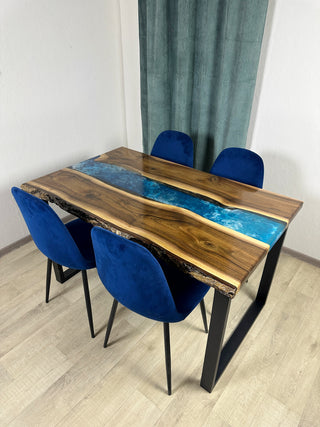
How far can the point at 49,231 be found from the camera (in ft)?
4.48

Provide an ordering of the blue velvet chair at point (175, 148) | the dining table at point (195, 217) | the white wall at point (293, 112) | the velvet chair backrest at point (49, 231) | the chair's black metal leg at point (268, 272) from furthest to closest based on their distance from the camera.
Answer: the blue velvet chair at point (175, 148) < the white wall at point (293, 112) < the chair's black metal leg at point (268, 272) < the velvet chair backrest at point (49, 231) < the dining table at point (195, 217)

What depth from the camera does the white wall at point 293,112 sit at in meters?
1.74

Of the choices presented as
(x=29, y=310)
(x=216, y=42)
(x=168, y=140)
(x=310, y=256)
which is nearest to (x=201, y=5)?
(x=216, y=42)

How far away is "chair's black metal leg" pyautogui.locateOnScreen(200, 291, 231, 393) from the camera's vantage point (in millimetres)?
1152

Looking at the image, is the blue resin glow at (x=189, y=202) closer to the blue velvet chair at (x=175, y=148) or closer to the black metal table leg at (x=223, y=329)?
the black metal table leg at (x=223, y=329)

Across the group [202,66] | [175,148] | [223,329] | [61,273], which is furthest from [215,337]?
[202,66]

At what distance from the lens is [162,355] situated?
1.58 m

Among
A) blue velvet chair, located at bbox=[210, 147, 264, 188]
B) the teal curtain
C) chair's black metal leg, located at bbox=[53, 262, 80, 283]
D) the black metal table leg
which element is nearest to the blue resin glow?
the black metal table leg

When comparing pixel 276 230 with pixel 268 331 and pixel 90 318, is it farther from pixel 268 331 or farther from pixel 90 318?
pixel 90 318

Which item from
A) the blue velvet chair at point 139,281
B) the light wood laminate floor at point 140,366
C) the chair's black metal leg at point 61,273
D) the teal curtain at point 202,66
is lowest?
the light wood laminate floor at point 140,366

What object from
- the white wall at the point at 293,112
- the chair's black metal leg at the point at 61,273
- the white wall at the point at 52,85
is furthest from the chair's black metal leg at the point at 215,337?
the white wall at the point at 52,85

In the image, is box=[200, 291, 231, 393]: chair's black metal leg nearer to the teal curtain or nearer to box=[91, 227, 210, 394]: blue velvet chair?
box=[91, 227, 210, 394]: blue velvet chair

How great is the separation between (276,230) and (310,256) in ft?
3.70

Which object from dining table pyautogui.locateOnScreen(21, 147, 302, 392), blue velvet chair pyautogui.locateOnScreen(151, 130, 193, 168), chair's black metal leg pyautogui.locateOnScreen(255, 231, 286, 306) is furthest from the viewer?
blue velvet chair pyautogui.locateOnScreen(151, 130, 193, 168)
